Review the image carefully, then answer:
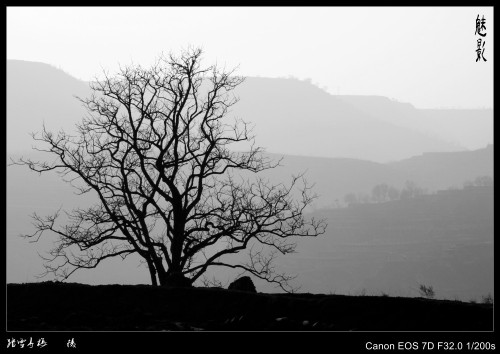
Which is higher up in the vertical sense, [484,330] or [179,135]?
[179,135]

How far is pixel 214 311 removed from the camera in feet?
42.1

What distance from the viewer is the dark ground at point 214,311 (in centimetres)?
→ 1093

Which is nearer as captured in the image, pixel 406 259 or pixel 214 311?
pixel 214 311

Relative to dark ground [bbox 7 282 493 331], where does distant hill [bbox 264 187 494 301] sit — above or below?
below

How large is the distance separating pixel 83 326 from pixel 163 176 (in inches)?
330

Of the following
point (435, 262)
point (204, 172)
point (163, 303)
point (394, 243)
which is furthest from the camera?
point (394, 243)

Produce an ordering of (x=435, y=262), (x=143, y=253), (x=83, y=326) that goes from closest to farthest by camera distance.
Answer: (x=83, y=326), (x=143, y=253), (x=435, y=262)

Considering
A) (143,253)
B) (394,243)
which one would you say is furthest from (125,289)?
(394,243)

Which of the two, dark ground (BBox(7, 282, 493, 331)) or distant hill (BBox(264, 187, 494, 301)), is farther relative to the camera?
distant hill (BBox(264, 187, 494, 301))

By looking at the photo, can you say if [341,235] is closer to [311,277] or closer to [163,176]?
[311,277]

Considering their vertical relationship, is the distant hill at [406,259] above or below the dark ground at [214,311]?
below

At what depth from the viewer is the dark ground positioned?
10.9m

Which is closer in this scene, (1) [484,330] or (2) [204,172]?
(1) [484,330]

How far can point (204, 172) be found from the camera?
2050cm
